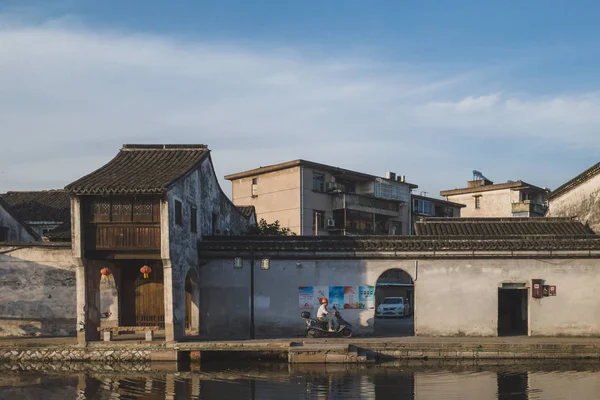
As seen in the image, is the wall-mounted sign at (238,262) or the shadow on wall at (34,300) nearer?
the shadow on wall at (34,300)

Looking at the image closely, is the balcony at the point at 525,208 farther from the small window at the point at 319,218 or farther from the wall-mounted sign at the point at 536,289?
the wall-mounted sign at the point at 536,289

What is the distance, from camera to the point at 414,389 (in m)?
16.9

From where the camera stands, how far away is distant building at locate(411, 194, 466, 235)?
186 feet

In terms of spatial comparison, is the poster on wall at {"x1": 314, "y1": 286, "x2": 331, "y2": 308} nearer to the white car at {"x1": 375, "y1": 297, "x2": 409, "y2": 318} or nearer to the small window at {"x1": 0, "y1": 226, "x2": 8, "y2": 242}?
the small window at {"x1": 0, "y1": 226, "x2": 8, "y2": 242}

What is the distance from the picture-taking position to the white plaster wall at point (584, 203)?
28328 millimetres

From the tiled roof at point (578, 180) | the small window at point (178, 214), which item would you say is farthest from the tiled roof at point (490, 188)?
the small window at point (178, 214)

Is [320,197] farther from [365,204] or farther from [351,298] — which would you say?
[351,298]

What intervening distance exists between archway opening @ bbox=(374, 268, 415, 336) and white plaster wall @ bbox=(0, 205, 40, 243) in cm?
1574

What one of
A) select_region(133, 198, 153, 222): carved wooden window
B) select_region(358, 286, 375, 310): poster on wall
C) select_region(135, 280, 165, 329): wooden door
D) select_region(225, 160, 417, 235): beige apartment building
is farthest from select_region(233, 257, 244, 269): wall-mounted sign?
select_region(225, 160, 417, 235): beige apartment building

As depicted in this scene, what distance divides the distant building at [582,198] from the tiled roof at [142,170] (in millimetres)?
15799

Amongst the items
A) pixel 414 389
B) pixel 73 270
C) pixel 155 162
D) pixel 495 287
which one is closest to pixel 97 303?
pixel 73 270

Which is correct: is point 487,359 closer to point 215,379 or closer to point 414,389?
point 414,389

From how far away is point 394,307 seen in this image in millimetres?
38469

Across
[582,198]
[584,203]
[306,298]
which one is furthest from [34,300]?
[582,198]
